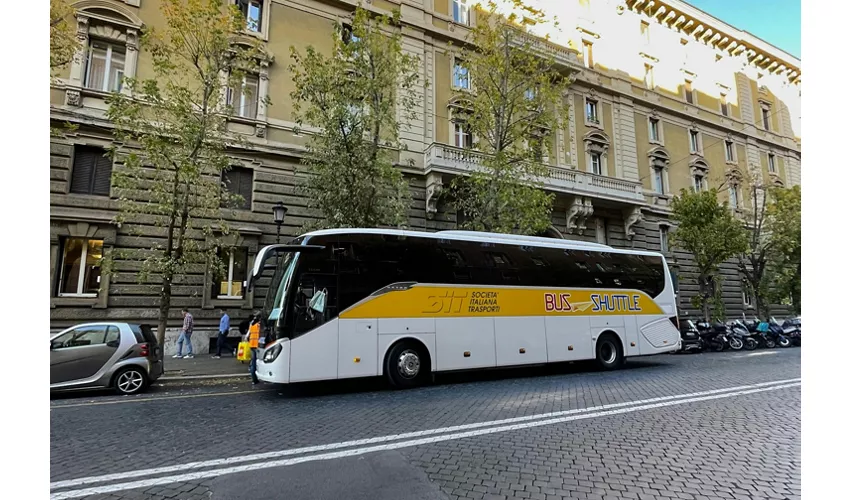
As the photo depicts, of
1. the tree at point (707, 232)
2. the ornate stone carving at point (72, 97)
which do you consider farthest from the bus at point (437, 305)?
the tree at point (707, 232)

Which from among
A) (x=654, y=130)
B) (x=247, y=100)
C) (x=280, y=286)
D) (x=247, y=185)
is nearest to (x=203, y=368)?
(x=280, y=286)

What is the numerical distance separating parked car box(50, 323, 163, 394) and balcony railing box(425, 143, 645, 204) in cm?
1229

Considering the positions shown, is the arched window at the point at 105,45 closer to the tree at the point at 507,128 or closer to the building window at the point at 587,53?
the tree at the point at 507,128

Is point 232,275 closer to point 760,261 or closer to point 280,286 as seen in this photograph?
point 280,286

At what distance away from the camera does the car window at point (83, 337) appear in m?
8.23

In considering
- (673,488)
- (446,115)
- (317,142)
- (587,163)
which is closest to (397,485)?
(673,488)

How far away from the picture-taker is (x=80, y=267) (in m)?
14.2

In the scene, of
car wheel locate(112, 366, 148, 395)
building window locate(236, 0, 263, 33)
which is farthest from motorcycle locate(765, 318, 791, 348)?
building window locate(236, 0, 263, 33)

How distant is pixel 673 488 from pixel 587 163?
2293 cm

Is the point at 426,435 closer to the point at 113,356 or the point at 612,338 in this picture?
the point at 113,356

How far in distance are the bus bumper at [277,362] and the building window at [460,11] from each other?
2036 centimetres

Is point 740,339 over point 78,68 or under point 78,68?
under

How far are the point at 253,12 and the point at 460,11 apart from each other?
10668mm

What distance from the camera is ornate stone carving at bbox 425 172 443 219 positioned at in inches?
724
